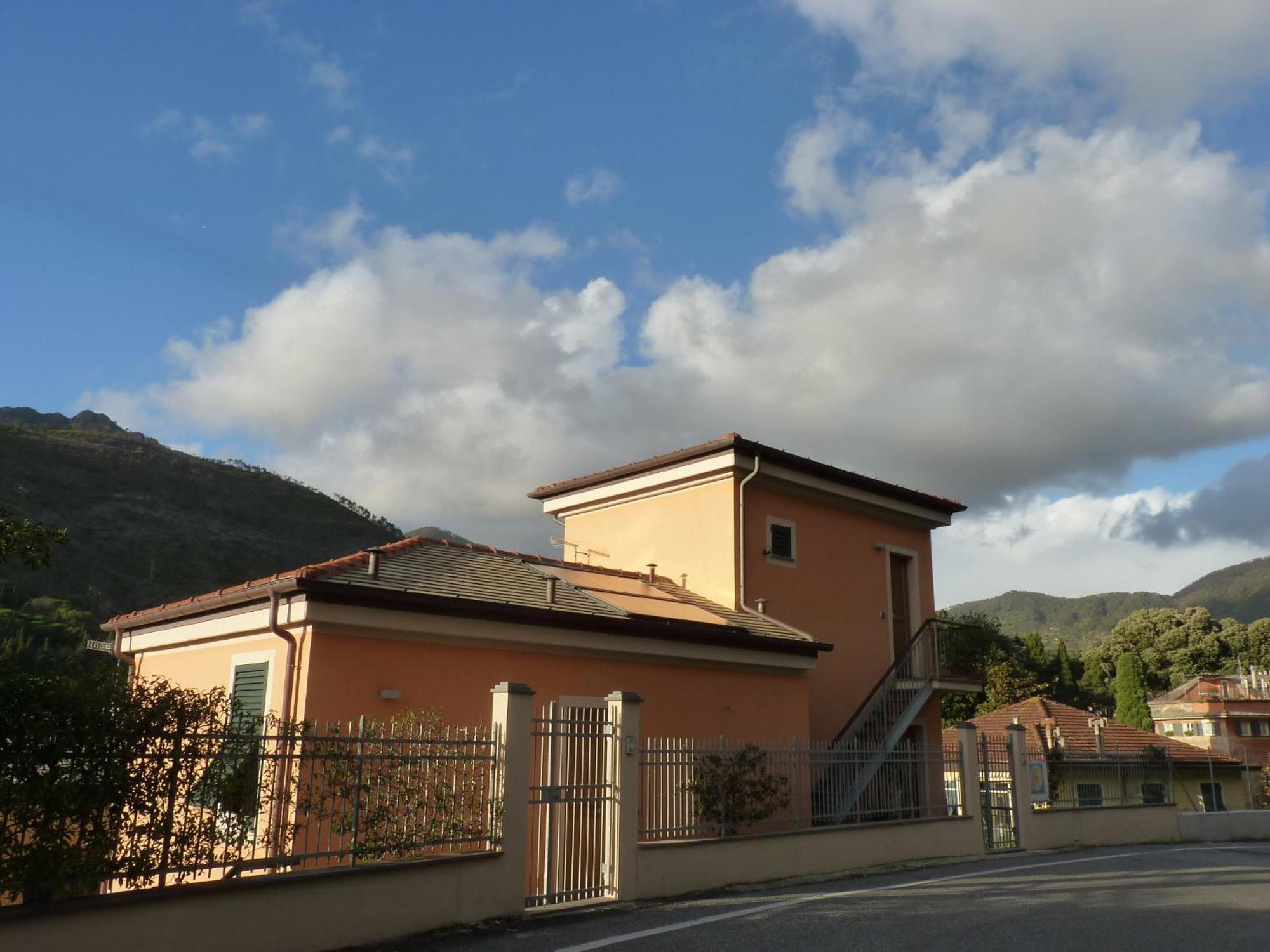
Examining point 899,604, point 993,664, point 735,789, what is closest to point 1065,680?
point 993,664

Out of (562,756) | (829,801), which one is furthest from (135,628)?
(829,801)

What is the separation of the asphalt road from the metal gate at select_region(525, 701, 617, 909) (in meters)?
0.57

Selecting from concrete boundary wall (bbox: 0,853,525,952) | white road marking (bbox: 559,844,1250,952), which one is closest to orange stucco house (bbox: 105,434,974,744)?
concrete boundary wall (bbox: 0,853,525,952)

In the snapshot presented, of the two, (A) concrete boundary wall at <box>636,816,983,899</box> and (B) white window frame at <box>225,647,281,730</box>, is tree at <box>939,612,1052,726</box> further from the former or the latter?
(B) white window frame at <box>225,647,281,730</box>

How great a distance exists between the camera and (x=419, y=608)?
1141 cm

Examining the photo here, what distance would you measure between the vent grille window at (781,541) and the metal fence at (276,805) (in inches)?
363

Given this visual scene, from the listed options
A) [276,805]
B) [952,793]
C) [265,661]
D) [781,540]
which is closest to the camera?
[276,805]

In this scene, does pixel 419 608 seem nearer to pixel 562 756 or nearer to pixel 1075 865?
pixel 562 756

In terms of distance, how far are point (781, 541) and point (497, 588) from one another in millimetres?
6416

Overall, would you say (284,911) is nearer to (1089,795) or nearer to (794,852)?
(794,852)

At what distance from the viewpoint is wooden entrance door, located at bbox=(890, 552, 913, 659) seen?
786 inches

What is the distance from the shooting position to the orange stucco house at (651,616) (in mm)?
11203

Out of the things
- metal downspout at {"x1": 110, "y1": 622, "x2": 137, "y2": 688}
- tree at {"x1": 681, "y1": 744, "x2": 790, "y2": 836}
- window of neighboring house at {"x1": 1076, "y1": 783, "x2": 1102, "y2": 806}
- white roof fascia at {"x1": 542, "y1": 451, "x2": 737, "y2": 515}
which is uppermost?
white roof fascia at {"x1": 542, "y1": 451, "x2": 737, "y2": 515}

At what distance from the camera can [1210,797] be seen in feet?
124
